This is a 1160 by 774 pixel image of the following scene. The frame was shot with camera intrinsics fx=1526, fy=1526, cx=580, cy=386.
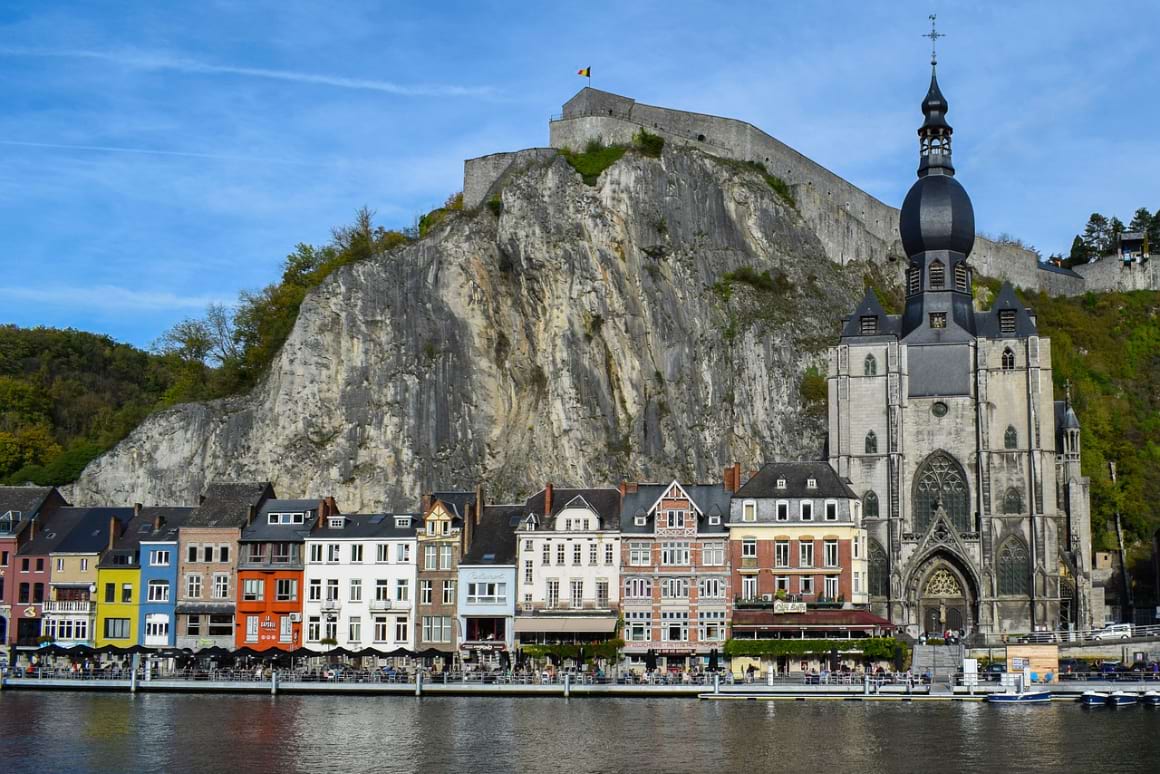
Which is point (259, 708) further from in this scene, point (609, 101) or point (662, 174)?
point (609, 101)

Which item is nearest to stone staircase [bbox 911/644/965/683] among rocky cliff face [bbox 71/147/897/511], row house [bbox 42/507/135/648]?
rocky cliff face [bbox 71/147/897/511]

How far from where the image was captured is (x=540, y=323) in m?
93.8

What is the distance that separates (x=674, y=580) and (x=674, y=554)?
1235 millimetres

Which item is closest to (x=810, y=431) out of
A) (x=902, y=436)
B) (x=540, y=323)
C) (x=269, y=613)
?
(x=902, y=436)

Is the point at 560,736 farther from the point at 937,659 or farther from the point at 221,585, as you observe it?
the point at 221,585

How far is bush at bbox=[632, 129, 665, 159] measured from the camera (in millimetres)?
99062

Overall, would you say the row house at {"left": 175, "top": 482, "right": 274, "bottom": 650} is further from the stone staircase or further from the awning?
the stone staircase

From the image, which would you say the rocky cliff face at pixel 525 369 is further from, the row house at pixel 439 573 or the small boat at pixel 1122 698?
the small boat at pixel 1122 698

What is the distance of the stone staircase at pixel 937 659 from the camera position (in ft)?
215

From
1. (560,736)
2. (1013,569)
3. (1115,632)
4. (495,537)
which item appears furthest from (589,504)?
(1115,632)

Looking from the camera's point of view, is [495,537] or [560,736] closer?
[560,736]

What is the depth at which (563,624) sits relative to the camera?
2657 inches

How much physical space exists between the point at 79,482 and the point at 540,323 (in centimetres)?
2991

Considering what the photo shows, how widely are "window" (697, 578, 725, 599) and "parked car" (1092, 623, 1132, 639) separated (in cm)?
1715
